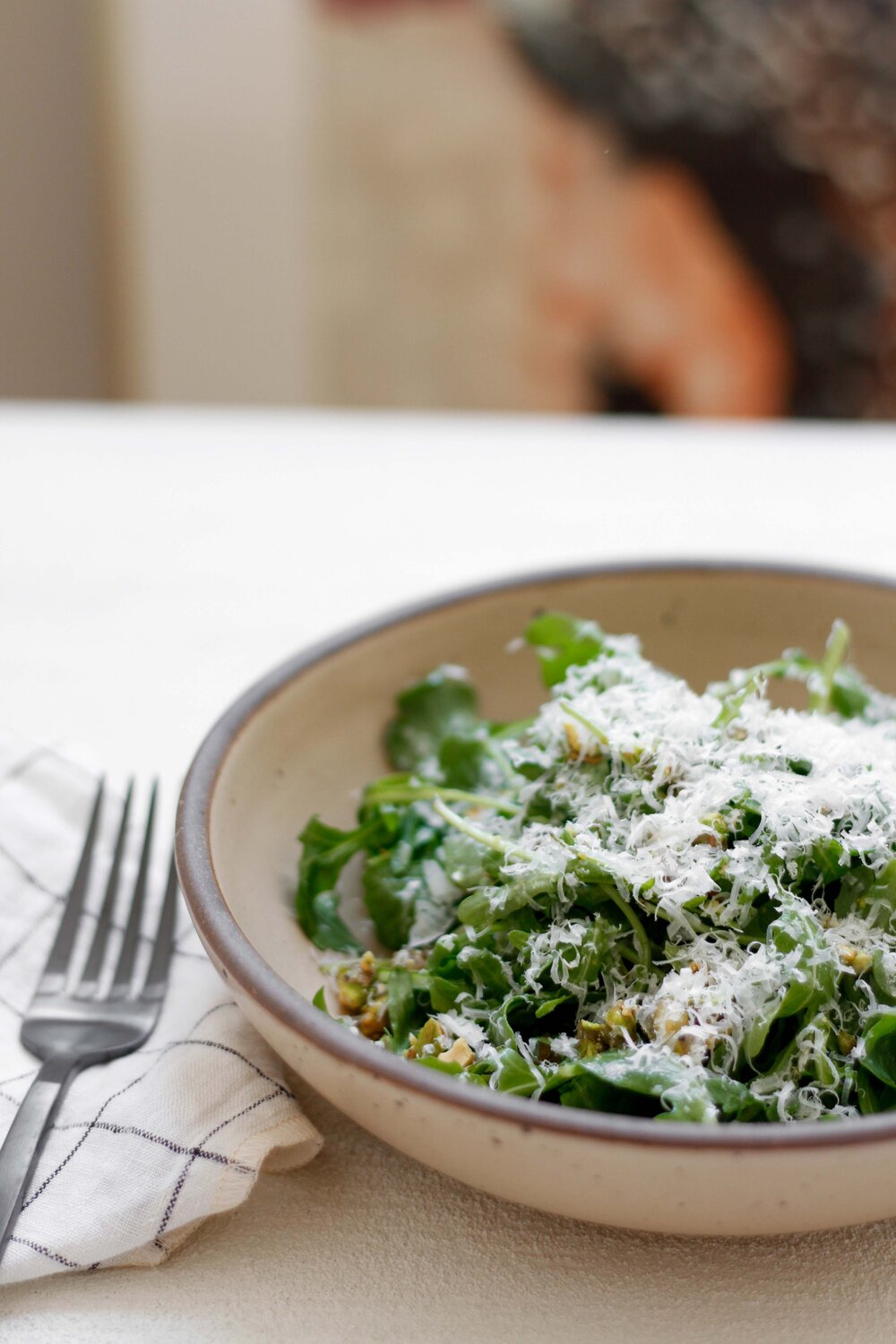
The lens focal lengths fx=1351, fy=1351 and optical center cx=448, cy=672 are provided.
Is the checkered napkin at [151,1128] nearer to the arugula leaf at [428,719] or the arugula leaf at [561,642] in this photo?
the arugula leaf at [428,719]

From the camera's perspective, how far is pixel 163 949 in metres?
1.05

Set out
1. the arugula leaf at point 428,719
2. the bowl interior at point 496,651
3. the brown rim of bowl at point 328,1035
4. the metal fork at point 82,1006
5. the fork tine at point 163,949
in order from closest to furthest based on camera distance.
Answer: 1. the brown rim of bowl at point 328,1035
2. the metal fork at point 82,1006
3. the fork tine at point 163,949
4. the bowl interior at point 496,651
5. the arugula leaf at point 428,719

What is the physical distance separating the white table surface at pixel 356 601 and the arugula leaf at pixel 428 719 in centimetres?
30

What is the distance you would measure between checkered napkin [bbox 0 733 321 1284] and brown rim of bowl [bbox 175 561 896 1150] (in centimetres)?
Result: 11

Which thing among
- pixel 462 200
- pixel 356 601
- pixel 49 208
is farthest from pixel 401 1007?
pixel 49 208

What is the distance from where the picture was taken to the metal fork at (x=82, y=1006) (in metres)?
0.89

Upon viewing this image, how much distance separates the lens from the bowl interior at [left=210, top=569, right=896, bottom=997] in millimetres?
1136

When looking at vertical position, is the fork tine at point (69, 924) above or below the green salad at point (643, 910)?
below

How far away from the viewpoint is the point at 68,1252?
81 centimetres

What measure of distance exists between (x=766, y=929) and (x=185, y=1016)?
0.42 meters

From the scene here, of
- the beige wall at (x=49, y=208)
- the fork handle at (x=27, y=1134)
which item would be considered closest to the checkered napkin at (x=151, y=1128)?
the fork handle at (x=27, y=1134)

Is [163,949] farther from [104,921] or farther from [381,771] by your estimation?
[381,771]

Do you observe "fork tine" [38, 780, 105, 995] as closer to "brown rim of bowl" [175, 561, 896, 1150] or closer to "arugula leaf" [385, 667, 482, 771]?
"brown rim of bowl" [175, 561, 896, 1150]

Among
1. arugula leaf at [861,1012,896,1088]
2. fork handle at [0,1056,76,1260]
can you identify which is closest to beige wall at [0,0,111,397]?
fork handle at [0,1056,76,1260]
